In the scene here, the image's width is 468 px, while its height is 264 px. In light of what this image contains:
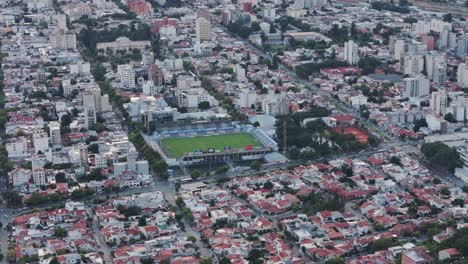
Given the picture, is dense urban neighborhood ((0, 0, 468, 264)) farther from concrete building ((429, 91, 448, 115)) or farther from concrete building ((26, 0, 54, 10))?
concrete building ((26, 0, 54, 10))

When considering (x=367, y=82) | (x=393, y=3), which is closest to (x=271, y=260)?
(x=367, y=82)

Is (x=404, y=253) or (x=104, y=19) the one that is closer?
(x=404, y=253)

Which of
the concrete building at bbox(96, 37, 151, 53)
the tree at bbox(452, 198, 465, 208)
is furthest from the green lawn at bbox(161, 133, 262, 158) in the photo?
the concrete building at bbox(96, 37, 151, 53)

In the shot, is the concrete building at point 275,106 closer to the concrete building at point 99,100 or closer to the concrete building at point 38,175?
the concrete building at point 99,100

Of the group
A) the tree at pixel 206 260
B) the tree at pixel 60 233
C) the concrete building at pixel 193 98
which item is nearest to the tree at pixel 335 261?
the tree at pixel 206 260

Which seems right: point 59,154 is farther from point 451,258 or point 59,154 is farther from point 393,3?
point 393,3

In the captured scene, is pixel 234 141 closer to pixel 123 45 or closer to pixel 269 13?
pixel 123 45
